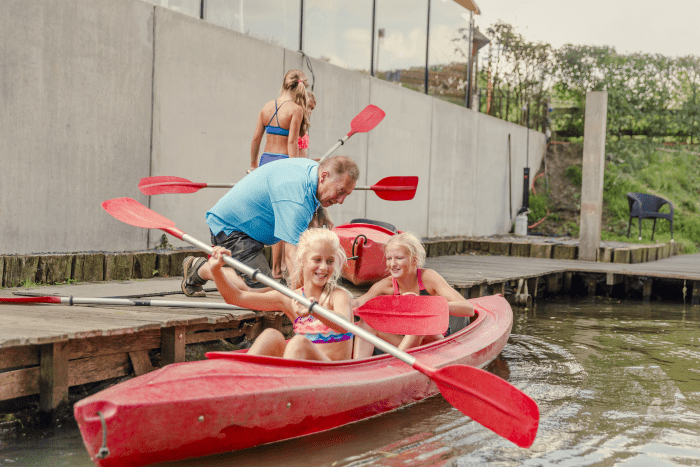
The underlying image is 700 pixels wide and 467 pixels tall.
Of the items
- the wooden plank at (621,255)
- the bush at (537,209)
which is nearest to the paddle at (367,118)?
the wooden plank at (621,255)

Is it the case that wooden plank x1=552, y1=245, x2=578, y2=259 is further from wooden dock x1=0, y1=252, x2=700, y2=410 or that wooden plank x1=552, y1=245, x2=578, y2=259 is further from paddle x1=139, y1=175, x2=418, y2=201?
wooden dock x1=0, y1=252, x2=700, y2=410

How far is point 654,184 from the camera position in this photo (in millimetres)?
13664

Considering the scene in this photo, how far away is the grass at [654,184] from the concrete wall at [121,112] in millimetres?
6766

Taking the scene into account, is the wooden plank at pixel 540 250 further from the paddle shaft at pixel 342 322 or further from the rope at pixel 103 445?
the rope at pixel 103 445

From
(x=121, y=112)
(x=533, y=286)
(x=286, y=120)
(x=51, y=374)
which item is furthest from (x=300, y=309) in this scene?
(x=533, y=286)

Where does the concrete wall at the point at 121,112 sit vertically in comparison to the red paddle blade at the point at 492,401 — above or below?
above

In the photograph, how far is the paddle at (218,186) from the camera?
15.6 feet

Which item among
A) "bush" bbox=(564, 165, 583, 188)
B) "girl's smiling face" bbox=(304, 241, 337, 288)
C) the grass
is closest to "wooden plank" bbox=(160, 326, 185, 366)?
"girl's smiling face" bbox=(304, 241, 337, 288)

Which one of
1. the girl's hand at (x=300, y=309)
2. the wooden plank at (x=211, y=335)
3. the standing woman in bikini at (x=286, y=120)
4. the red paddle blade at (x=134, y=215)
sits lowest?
the wooden plank at (x=211, y=335)

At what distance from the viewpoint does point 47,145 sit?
514cm

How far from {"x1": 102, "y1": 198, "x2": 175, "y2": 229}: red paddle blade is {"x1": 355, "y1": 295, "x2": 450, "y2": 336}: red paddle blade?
1126 millimetres

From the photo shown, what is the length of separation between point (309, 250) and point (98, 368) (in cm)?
124

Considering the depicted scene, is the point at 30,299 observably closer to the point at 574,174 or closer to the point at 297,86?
the point at 297,86

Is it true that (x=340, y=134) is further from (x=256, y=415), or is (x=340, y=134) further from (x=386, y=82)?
(x=256, y=415)
